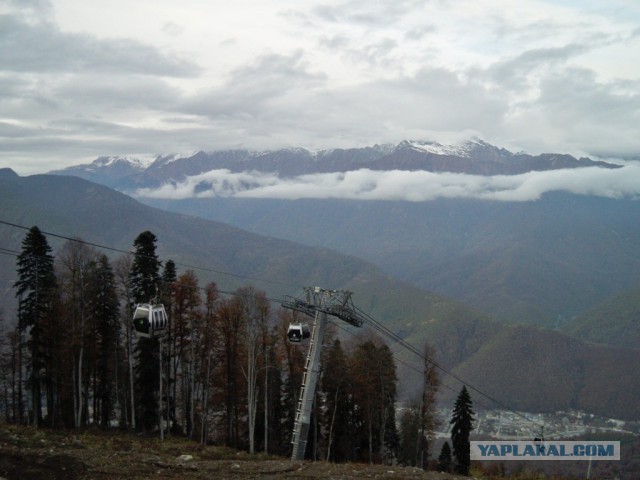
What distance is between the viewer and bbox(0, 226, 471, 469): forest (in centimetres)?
3925

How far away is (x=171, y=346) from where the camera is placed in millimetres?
45062

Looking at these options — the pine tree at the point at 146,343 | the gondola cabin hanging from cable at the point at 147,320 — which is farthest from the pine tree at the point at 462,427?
the gondola cabin hanging from cable at the point at 147,320

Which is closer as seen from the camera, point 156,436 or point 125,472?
point 125,472

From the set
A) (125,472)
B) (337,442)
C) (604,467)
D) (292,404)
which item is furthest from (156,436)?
(604,467)

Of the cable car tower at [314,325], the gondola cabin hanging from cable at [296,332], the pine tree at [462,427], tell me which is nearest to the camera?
the cable car tower at [314,325]

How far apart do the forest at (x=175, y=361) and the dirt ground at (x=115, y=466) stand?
9443mm

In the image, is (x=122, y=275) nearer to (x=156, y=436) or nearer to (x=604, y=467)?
(x=156, y=436)

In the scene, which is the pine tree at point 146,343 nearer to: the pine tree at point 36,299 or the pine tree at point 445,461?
the pine tree at point 36,299

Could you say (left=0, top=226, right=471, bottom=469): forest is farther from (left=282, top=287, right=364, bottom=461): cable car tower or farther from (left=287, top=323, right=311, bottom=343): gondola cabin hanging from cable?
(left=282, top=287, right=364, bottom=461): cable car tower

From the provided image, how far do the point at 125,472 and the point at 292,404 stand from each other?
83.4 feet

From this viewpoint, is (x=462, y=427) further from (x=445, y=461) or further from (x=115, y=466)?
(x=115, y=466)

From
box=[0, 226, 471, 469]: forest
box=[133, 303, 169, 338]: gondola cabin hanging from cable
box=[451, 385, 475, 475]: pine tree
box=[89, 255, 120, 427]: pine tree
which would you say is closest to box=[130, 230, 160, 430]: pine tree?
box=[0, 226, 471, 469]: forest

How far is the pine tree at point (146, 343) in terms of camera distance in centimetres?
4122

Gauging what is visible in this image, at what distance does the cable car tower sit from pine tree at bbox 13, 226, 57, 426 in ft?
52.2
